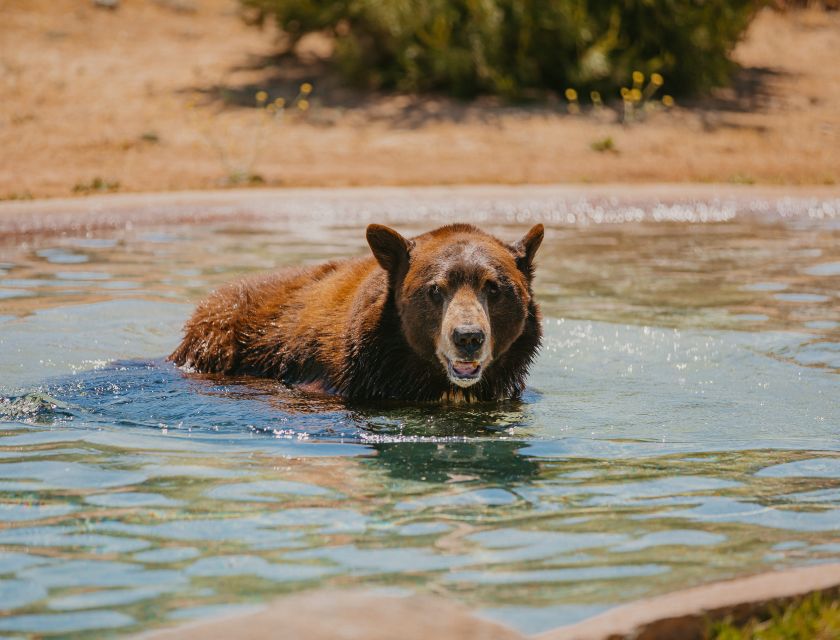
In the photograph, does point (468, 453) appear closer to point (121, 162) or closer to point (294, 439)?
point (294, 439)

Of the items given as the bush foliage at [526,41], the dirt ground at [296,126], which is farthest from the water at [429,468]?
the bush foliage at [526,41]

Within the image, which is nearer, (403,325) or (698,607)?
(698,607)

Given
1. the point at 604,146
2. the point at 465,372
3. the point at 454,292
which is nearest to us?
the point at 465,372

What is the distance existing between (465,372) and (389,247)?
0.87 m

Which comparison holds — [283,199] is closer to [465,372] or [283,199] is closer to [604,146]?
[604,146]

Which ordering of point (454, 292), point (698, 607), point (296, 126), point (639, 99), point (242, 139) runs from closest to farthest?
point (698, 607), point (454, 292), point (242, 139), point (296, 126), point (639, 99)

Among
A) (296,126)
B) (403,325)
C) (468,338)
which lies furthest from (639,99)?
(468,338)

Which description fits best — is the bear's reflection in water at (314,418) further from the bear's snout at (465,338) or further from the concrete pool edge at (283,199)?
the concrete pool edge at (283,199)

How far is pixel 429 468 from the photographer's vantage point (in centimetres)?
548

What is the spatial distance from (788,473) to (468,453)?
140cm

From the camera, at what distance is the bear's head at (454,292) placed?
6023mm

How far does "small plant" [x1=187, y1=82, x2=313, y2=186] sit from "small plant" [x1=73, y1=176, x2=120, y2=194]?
144 centimetres

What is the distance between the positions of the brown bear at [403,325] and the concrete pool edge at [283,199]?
19.9 ft

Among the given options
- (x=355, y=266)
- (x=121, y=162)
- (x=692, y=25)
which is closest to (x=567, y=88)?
(x=692, y=25)
